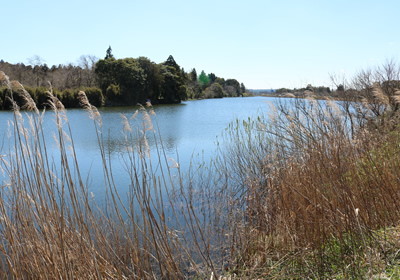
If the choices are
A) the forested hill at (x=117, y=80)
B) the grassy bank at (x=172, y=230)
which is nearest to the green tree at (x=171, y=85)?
the forested hill at (x=117, y=80)

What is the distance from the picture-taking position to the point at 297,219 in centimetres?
276

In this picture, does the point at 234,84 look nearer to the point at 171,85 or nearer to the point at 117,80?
the point at 171,85

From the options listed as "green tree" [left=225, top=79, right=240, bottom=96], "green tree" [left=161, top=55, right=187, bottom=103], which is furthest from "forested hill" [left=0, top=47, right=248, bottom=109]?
"green tree" [left=225, top=79, right=240, bottom=96]

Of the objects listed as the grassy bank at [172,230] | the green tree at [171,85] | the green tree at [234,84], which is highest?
the green tree at [234,84]

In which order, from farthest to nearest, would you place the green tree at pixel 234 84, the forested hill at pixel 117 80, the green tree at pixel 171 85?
the green tree at pixel 234 84
the green tree at pixel 171 85
the forested hill at pixel 117 80

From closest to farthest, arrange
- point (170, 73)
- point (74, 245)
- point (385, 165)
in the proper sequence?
point (74, 245), point (385, 165), point (170, 73)

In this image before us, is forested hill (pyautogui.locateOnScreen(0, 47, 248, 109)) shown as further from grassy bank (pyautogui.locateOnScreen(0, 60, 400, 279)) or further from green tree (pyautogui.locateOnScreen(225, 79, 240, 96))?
green tree (pyautogui.locateOnScreen(225, 79, 240, 96))

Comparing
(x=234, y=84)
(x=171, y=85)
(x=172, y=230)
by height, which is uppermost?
(x=234, y=84)

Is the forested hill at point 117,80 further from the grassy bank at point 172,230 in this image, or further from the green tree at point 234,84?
the green tree at point 234,84

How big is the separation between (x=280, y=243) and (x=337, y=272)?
26.4 inches

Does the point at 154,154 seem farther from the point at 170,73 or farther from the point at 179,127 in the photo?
the point at 170,73

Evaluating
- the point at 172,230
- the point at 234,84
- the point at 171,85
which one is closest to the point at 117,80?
the point at 171,85

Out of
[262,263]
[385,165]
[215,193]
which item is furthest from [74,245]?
[215,193]

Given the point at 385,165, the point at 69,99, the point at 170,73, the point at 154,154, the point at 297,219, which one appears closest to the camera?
the point at 297,219
